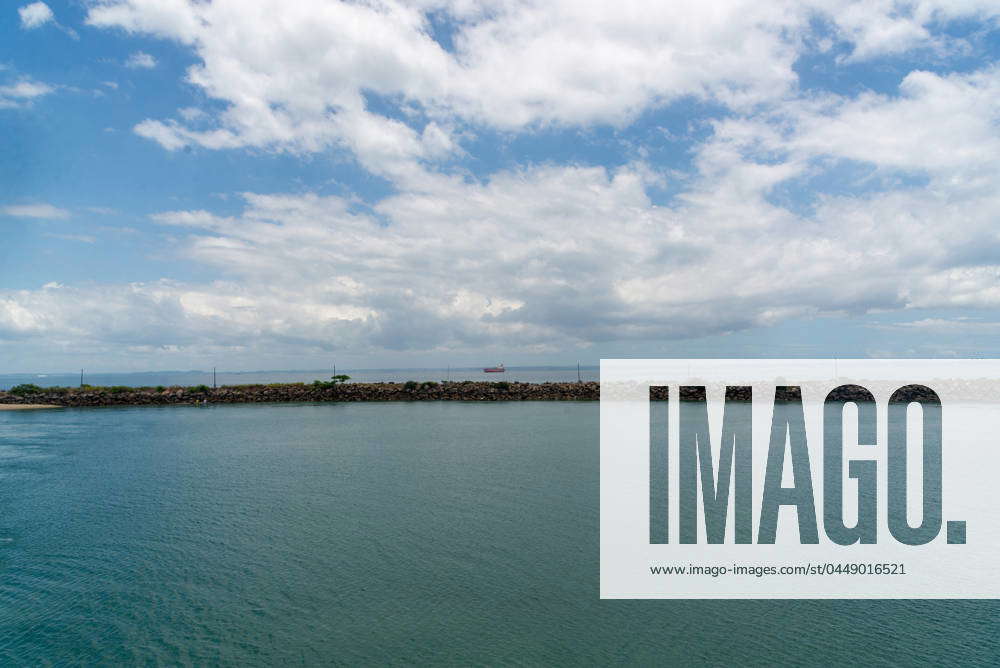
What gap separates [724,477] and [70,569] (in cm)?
1765

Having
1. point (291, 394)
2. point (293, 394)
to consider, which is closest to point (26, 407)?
point (291, 394)

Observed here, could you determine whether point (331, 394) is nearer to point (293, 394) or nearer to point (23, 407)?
point (293, 394)

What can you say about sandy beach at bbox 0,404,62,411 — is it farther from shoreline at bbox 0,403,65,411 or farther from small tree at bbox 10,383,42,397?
small tree at bbox 10,383,42,397

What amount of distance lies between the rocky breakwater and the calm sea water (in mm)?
32858

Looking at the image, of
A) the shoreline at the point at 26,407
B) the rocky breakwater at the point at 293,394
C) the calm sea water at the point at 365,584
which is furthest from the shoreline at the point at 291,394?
the calm sea water at the point at 365,584

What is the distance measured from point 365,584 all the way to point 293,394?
49316 millimetres

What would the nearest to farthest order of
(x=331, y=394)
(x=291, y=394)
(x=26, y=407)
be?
(x=26, y=407), (x=291, y=394), (x=331, y=394)

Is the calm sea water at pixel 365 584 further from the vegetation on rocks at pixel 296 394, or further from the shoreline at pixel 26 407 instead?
the shoreline at pixel 26 407

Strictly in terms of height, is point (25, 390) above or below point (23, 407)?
above

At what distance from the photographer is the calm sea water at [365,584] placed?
8383 mm

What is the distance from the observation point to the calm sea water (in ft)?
27.5

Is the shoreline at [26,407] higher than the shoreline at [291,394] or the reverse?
the reverse

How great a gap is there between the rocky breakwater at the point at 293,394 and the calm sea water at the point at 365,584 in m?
32.9

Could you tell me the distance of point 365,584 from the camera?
10555 mm
